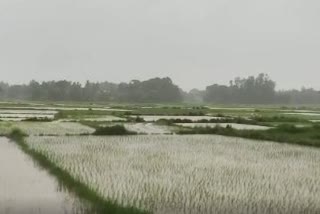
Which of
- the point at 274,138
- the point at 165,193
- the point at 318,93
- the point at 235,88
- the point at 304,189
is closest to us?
the point at 165,193

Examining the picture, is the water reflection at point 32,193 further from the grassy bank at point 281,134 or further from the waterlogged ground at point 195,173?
the grassy bank at point 281,134

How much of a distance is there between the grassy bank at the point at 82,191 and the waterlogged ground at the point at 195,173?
0.61ft

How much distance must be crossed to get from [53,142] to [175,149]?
3.21m

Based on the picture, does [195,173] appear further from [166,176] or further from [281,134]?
[281,134]

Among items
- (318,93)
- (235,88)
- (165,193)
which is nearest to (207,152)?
(165,193)

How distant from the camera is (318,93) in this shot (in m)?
93.4

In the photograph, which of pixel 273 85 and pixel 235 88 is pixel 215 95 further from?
pixel 273 85

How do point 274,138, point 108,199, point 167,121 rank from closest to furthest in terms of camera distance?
point 108,199, point 274,138, point 167,121

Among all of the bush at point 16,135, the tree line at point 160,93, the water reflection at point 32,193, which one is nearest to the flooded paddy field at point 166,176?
the water reflection at point 32,193

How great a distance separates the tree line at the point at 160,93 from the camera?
69.8m

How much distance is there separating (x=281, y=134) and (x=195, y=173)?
9.06m

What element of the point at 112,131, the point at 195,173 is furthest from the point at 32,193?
the point at 112,131

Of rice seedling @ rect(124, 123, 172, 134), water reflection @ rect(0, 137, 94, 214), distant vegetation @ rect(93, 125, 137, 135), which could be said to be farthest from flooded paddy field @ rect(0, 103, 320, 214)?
rice seedling @ rect(124, 123, 172, 134)

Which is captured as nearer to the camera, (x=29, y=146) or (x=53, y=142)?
(x=29, y=146)
